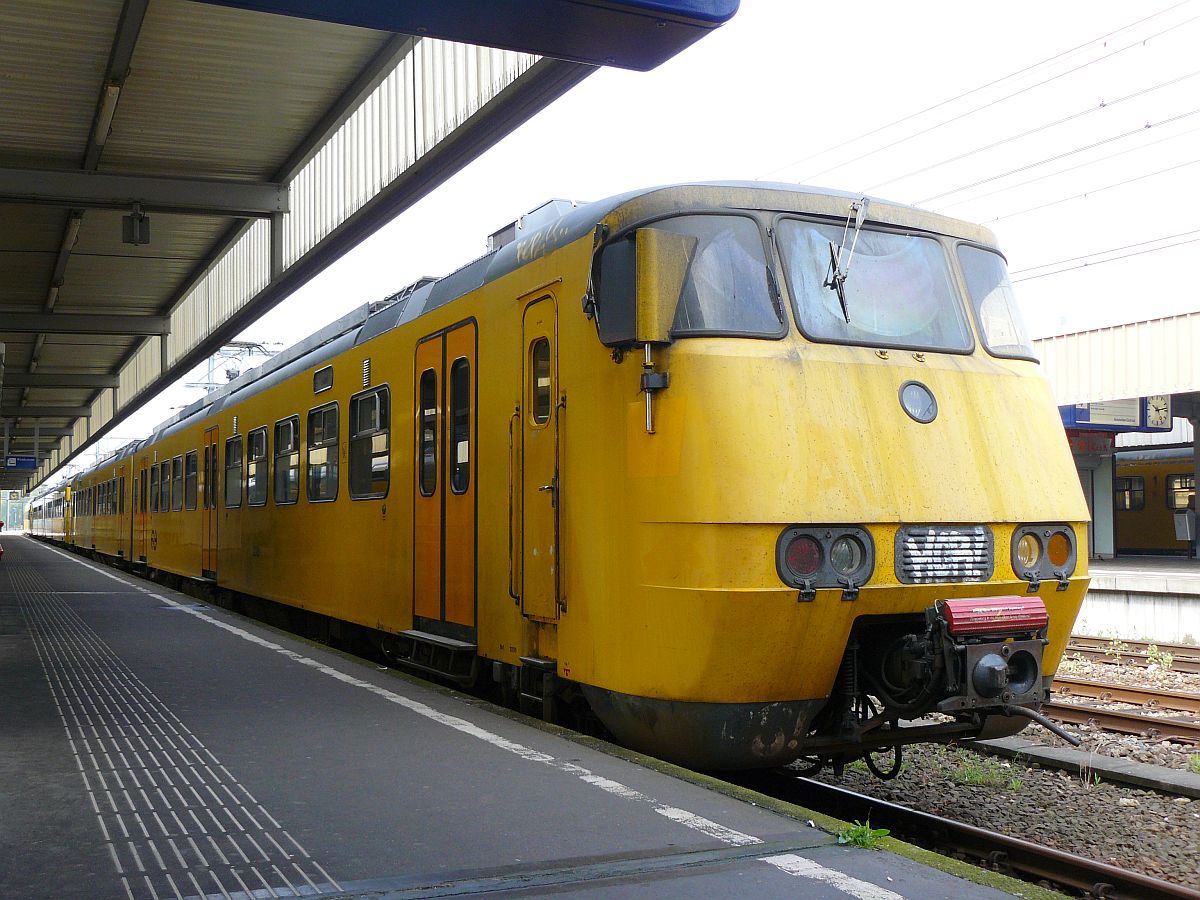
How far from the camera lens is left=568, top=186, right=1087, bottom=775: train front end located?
5203 mm

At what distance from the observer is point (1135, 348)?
70.0 feet

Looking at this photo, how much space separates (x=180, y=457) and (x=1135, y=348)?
1657cm

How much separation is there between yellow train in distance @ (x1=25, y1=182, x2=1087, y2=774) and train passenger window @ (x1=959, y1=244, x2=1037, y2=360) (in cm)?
2

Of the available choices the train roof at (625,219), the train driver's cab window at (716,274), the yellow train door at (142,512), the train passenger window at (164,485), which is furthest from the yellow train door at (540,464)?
the yellow train door at (142,512)

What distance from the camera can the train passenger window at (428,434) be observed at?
8.07 meters

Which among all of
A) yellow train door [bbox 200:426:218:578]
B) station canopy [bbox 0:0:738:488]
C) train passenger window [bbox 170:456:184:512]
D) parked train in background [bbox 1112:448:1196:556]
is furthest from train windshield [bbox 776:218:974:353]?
parked train in background [bbox 1112:448:1196:556]

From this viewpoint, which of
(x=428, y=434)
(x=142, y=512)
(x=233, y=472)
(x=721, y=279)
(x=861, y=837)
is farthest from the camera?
(x=142, y=512)

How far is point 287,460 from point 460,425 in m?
4.81

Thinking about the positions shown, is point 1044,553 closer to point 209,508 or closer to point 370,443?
point 370,443

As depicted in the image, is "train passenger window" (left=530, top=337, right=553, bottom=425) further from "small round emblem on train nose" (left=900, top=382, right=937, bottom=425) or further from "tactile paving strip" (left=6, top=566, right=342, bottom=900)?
"tactile paving strip" (left=6, top=566, right=342, bottom=900)

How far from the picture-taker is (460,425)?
25.1ft

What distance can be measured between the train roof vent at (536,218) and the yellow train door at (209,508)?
889cm

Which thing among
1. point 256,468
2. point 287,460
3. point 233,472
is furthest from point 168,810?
point 233,472

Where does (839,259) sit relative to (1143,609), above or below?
above
